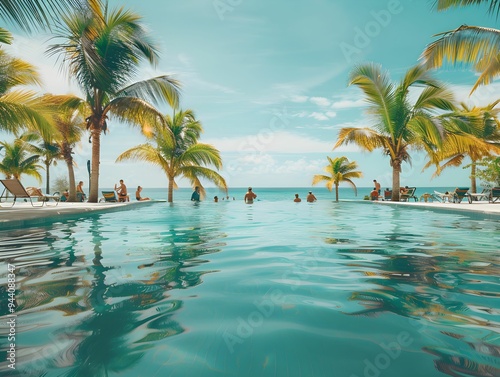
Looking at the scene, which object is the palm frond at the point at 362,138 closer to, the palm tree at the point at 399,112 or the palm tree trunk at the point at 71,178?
the palm tree at the point at 399,112

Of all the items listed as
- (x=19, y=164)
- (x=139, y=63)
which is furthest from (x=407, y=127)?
(x=19, y=164)

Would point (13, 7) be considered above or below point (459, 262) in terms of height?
above

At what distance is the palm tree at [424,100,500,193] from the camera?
567 inches

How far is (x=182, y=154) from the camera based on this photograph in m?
19.9

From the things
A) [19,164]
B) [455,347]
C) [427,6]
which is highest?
[427,6]

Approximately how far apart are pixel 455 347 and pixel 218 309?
156 cm

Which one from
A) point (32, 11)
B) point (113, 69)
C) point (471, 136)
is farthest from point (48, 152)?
point (471, 136)

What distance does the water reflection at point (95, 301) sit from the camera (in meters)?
1.69

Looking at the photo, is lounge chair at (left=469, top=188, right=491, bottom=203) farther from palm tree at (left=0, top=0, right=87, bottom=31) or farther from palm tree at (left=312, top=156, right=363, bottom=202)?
palm tree at (left=0, top=0, right=87, bottom=31)

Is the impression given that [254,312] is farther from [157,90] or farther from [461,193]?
[461,193]

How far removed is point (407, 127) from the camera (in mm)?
15789

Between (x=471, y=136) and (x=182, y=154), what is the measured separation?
622 inches

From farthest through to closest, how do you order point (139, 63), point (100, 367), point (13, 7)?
point (139, 63) → point (13, 7) → point (100, 367)

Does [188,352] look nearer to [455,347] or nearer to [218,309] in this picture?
[218,309]
